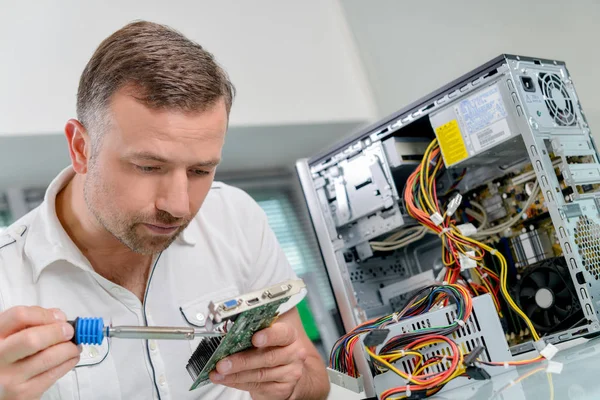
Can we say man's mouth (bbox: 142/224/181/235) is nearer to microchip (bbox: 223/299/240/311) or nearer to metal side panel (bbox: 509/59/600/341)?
microchip (bbox: 223/299/240/311)

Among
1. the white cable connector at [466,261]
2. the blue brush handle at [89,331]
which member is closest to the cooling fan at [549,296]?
the white cable connector at [466,261]

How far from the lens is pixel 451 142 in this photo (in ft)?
4.94

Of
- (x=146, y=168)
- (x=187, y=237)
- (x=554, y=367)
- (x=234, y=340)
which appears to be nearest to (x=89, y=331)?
(x=234, y=340)

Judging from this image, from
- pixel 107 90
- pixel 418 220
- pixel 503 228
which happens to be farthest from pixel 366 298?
pixel 107 90

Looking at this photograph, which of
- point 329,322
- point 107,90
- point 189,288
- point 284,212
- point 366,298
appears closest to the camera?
point 107,90

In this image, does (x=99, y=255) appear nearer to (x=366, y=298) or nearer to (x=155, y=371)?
(x=155, y=371)

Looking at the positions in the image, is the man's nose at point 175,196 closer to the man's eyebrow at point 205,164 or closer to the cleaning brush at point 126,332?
the man's eyebrow at point 205,164

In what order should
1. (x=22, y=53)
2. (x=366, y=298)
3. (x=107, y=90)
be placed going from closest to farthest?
(x=107, y=90) < (x=366, y=298) < (x=22, y=53)

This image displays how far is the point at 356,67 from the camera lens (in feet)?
9.87

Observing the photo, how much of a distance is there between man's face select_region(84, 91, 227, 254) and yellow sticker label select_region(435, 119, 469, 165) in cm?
53

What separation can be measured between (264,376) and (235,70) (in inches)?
65.9

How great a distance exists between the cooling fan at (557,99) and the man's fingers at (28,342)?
108 cm

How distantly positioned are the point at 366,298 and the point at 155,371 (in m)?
0.60

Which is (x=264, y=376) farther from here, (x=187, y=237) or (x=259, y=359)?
(x=187, y=237)
